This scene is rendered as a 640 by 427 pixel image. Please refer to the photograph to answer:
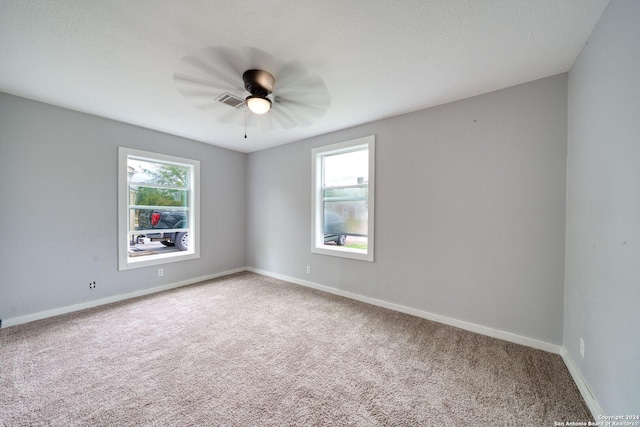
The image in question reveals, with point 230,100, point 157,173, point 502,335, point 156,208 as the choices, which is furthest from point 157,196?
point 502,335

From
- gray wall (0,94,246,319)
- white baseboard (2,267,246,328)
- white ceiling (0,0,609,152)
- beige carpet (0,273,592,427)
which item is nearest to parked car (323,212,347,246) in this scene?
beige carpet (0,273,592,427)

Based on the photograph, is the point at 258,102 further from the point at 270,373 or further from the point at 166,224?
the point at 166,224

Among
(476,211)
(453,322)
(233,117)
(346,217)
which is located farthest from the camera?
(346,217)

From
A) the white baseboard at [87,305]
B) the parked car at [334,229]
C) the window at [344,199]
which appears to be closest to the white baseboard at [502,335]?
the window at [344,199]

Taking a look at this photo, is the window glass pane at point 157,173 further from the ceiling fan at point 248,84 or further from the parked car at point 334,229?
the parked car at point 334,229

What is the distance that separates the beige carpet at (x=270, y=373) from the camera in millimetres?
1479

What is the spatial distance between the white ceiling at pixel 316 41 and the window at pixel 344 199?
3.51ft

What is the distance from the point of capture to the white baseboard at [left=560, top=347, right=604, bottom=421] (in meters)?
1.44

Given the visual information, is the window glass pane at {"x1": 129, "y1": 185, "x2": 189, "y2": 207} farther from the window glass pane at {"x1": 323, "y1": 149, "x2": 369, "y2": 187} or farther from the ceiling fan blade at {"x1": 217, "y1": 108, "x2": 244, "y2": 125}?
the window glass pane at {"x1": 323, "y1": 149, "x2": 369, "y2": 187}

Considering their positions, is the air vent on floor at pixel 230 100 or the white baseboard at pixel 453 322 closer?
the white baseboard at pixel 453 322

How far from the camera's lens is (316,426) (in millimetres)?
1398

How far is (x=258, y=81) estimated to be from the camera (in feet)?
6.61

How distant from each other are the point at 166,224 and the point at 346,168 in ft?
10.3

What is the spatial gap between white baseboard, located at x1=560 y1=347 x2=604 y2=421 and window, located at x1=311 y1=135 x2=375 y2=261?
196cm
